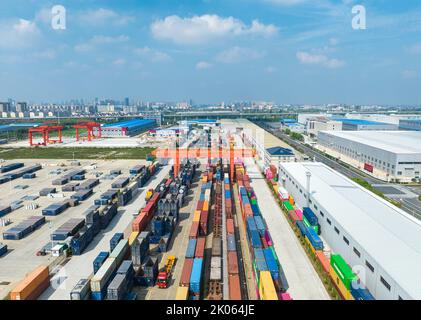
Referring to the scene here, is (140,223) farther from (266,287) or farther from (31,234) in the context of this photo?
(266,287)

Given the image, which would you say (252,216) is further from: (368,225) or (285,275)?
(368,225)

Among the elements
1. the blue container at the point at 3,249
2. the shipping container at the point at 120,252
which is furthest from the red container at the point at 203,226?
the blue container at the point at 3,249

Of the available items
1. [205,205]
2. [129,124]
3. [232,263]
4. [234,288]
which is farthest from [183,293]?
[129,124]

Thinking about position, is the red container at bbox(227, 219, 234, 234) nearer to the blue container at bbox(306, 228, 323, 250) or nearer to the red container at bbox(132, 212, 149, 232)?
the blue container at bbox(306, 228, 323, 250)

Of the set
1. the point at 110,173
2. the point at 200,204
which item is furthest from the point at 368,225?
the point at 110,173

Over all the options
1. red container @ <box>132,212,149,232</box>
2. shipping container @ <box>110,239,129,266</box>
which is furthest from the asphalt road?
shipping container @ <box>110,239,129,266</box>

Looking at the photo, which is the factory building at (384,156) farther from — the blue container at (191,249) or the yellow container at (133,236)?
the yellow container at (133,236)
